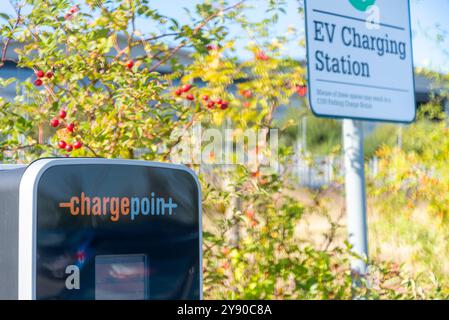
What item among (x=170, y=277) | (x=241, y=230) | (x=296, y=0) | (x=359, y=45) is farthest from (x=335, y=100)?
(x=241, y=230)

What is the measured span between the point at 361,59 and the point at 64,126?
1921 millimetres

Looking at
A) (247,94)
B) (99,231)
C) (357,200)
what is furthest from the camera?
(247,94)

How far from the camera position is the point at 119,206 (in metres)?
3.63

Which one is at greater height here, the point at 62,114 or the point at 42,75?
the point at 42,75

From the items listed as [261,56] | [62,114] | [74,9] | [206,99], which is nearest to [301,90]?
[261,56]

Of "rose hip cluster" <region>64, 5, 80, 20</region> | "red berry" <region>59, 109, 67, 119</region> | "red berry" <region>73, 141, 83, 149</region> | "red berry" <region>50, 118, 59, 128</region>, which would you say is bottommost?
"red berry" <region>73, 141, 83, 149</region>

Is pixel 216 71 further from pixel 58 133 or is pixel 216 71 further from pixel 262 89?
pixel 58 133

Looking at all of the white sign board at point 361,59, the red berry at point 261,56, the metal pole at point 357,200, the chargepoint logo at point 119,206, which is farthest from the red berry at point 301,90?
the chargepoint logo at point 119,206

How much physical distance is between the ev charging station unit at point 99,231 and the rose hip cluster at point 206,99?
1919 millimetres

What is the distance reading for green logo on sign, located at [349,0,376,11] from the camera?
5.25m

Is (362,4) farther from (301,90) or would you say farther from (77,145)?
(77,145)

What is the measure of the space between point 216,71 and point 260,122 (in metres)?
0.53

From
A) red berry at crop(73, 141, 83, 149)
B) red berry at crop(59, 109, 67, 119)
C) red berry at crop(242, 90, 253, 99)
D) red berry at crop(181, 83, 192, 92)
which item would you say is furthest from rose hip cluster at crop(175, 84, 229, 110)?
red berry at crop(73, 141, 83, 149)

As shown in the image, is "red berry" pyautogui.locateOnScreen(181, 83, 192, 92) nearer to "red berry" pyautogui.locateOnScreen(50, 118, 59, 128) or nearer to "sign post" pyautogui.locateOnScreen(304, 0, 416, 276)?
"red berry" pyautogui.locateOnScreen(50, 118, 59, 128)
